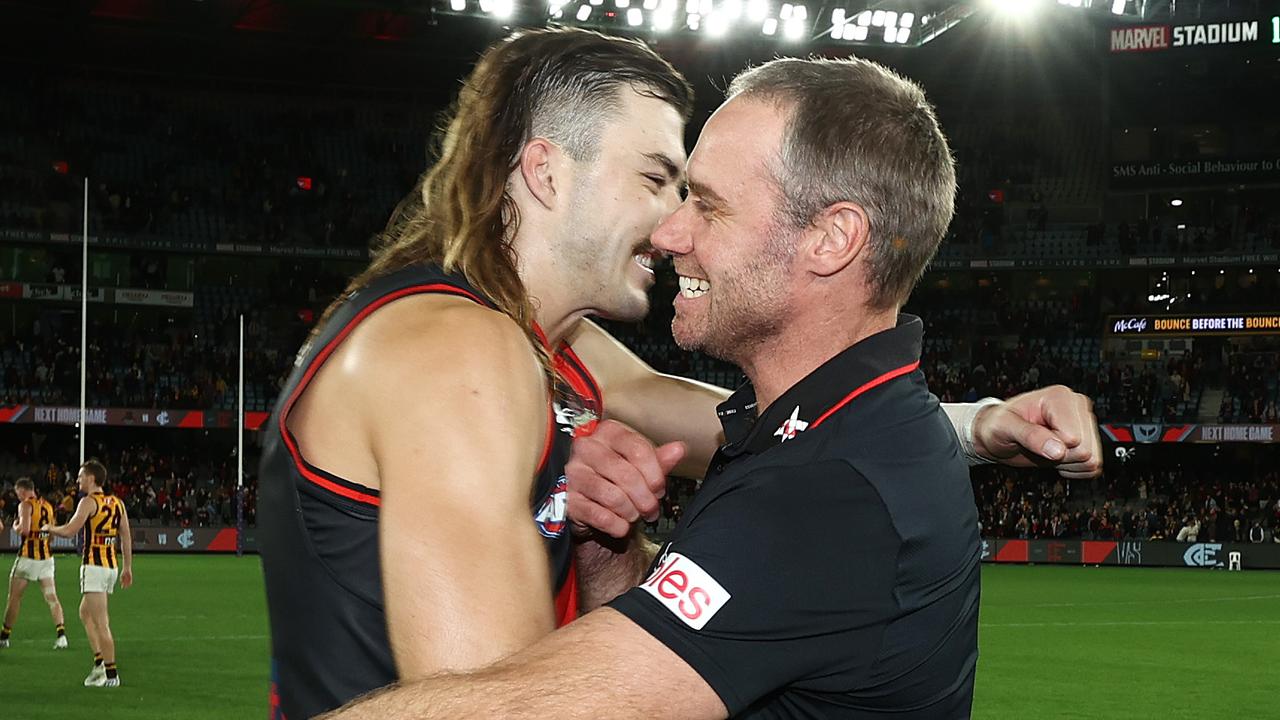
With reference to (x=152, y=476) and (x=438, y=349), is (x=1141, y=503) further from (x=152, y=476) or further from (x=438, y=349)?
(x=438, y=349)

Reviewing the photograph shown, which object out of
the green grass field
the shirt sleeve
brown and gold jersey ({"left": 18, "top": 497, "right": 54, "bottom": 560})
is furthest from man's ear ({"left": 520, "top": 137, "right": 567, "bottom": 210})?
brown and gold jersey ({"left": 18, "top": 497, "right": 54, "bottom": 560})

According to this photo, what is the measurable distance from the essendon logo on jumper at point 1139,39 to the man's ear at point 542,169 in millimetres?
40723

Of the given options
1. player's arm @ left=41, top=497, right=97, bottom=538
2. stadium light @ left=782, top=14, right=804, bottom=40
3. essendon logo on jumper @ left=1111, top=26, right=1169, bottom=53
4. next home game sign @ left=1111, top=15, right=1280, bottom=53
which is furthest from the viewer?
essendon logo on jumper @ left=1111, top=26, right=1169, bottom=53

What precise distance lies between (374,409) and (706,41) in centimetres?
4091

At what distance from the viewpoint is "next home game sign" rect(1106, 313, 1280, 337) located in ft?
140

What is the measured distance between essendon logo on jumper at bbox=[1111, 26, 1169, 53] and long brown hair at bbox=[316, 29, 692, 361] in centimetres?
4056

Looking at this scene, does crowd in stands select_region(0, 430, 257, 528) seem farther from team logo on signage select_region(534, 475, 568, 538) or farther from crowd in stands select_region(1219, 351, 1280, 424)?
team logo on signage select_region(534, 475, 568, 538)

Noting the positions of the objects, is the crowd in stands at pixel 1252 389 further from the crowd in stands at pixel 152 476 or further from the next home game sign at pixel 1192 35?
the crowd in stands at pixel 152 476

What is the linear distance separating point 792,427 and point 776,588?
1.31 ft

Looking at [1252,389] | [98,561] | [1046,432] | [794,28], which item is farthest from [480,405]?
[1252,389]

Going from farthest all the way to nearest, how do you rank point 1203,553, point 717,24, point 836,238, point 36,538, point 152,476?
1. point 152,476
2. point 717,24
3. point 1203,553
4. point 36,538
5. point 836,238

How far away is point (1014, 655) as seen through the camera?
16094 millimetres

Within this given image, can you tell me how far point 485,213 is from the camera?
2.97m

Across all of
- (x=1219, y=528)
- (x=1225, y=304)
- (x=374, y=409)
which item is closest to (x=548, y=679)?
(x=374, y=409)
